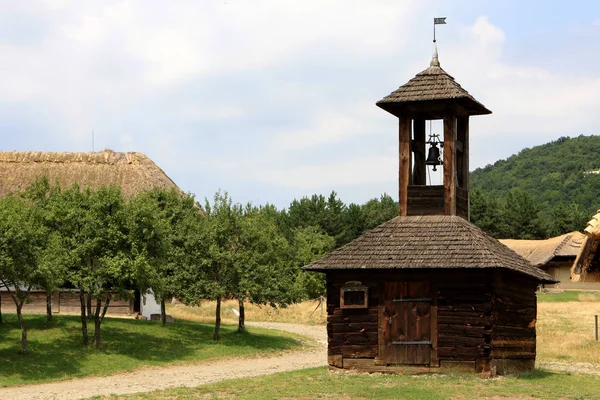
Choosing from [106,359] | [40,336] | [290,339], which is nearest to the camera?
[106,359]

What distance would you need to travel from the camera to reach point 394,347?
75.3 feet

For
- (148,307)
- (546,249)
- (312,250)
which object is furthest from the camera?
(546,249)

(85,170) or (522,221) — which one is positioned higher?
(85,170)

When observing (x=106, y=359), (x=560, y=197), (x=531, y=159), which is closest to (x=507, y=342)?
(x=106, y=359)

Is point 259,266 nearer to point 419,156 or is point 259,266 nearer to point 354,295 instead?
point 419,156

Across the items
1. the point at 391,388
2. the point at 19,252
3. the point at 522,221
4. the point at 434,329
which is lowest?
A: the point at 391,388

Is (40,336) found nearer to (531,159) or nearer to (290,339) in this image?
(290,339)

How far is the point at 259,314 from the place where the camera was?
177 feet

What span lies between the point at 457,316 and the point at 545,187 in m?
101

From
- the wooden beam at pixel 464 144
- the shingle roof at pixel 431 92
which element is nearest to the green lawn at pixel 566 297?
the wooden beam at pixel 464 144

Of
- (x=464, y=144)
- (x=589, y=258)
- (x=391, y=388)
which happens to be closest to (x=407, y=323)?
(x=391, y=388)

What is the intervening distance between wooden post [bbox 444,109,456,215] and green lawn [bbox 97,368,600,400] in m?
4.95

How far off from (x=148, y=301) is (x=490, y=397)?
29.9 metres

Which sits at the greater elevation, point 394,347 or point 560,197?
point 560,197
